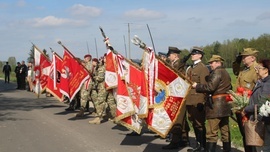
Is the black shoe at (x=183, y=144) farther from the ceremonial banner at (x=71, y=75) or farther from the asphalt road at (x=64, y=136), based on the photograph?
the ceremonial banner at (x=71, y=75)

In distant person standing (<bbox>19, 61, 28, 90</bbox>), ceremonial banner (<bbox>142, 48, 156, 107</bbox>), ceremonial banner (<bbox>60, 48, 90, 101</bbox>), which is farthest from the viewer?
distant person standing (<bbox>19, 61, 28, 90</bbox>)

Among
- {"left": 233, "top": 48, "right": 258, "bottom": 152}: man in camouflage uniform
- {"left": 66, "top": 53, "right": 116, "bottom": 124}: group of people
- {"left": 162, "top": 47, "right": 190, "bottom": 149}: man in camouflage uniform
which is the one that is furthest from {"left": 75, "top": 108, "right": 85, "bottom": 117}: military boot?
{"left": 233, "top": 48, "right": 258, "bottom": 152}: man in camouflage uniform

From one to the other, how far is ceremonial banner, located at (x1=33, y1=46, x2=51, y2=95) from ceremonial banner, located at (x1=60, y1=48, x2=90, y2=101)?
2.01 metres

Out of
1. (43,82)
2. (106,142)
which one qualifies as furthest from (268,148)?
(43,82)

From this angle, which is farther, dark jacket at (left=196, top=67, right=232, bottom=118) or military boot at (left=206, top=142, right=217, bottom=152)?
military boot at (left=206, top=142, right=217, bottom=152)

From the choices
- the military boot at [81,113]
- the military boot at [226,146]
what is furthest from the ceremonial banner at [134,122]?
the military boot at [81,113]

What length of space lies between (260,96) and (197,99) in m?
2.22

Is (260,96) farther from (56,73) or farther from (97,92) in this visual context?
(56,73)

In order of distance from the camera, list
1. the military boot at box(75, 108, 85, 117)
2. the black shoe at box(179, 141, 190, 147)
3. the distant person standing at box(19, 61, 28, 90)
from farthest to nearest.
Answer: the distant person standing at box(19, 61, 28, 90)
the military boot at box(75, 108, 85, 117)
the black shoe at box(179, 141, 190, 147)

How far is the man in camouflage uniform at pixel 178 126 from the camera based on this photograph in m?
7.81

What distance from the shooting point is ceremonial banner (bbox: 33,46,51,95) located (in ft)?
46.7

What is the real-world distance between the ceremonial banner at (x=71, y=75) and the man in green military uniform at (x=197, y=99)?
16.3ft

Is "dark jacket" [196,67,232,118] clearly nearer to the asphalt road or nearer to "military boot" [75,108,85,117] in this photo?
the asphalt road

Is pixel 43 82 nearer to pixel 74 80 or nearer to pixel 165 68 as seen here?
pixel 74 80
